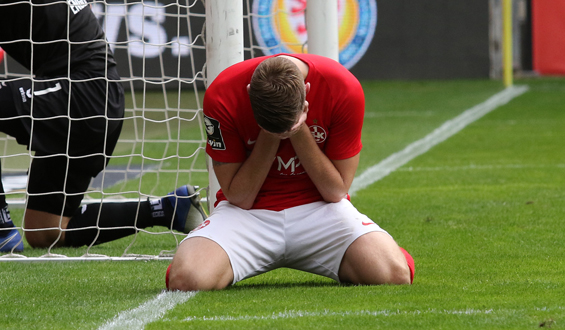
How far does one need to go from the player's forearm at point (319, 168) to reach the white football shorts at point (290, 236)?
0.07 meters

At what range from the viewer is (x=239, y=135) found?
10.2 ft

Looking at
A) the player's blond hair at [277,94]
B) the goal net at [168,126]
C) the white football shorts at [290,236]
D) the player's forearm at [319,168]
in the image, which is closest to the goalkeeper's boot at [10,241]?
the goal net at [168,126]

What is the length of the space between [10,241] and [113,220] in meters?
0.51

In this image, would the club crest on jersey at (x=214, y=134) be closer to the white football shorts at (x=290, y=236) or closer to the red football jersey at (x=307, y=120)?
the red football jersey at (x=307, y=120)

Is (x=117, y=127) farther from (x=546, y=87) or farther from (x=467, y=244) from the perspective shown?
(x=546, y=87)

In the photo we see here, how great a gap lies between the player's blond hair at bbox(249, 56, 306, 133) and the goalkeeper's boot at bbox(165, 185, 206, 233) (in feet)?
5.01

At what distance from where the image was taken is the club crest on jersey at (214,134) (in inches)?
120

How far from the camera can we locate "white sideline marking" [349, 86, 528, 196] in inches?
248

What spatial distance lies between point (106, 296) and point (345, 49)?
13.5 m

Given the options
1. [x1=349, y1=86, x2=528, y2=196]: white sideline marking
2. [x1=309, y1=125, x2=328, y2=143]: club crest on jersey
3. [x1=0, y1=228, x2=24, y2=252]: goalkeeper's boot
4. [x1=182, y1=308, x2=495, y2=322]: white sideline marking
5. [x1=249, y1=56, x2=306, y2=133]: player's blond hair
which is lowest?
[x1=349, y1=86, x2=528, y2=196]: white sideline marking

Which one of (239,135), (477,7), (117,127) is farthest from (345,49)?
(239,135)

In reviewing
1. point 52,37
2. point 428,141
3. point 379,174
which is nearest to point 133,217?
point 52,37

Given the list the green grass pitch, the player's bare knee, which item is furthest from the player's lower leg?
the player's bare knee

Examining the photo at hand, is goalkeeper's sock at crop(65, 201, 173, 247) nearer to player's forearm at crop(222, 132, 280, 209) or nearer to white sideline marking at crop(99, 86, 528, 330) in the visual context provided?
player's forearm at crop(222, 132, 280, 209)
